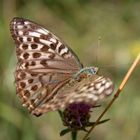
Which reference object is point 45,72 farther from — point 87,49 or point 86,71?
point 87,49

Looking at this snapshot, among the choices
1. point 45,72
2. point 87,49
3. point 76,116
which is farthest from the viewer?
point 87,49

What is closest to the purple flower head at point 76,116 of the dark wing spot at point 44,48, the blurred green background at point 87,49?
the dark wing spot at point 44,48

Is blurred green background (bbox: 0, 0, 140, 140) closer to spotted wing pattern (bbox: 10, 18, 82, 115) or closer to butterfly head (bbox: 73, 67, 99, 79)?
spotted wing pattern (bbox: 10, 18, 82, 115)

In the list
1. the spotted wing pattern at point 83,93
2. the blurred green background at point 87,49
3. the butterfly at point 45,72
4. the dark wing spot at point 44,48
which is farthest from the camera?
the blurred green background at point 87,49

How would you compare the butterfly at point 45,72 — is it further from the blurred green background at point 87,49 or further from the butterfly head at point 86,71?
the blurred green background at point 87,49

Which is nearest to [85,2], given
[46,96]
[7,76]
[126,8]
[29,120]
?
[126,8]

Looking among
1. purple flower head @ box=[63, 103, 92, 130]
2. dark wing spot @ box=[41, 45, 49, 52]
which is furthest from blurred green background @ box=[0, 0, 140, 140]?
purple flower head @ box=[63, 103, 92, 130]

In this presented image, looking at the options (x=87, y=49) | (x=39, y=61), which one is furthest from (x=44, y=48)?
(x=87, y=49)

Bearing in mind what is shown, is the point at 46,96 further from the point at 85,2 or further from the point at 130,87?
the point at 85,2
